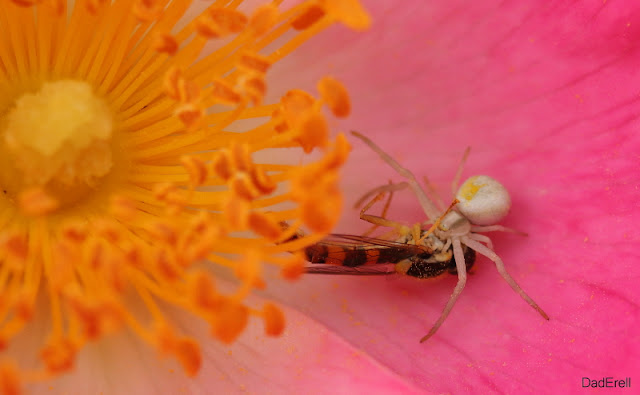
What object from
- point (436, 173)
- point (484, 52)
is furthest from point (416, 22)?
point (436, 173)

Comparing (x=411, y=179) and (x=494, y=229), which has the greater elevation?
(x=411, y=179)

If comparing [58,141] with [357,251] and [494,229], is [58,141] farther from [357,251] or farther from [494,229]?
[494,229]

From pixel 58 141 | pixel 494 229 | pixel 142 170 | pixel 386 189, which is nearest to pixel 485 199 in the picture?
pixel 494 229

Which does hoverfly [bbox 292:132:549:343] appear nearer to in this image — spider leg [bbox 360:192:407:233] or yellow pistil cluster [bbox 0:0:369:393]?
spider leg [bbox 360:192:407:233]

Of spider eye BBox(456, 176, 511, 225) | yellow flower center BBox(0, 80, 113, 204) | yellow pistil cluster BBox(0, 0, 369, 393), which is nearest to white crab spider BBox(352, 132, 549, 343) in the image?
spider eye BBox(456, 176, 511, 225)

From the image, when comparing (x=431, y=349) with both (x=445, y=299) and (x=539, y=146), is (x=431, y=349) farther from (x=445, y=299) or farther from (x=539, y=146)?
(x=539, y=146)

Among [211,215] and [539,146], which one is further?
[539,146]

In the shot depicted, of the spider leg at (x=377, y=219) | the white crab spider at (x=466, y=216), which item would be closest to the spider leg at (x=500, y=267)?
the white crab spider at (x=466, y=216)
